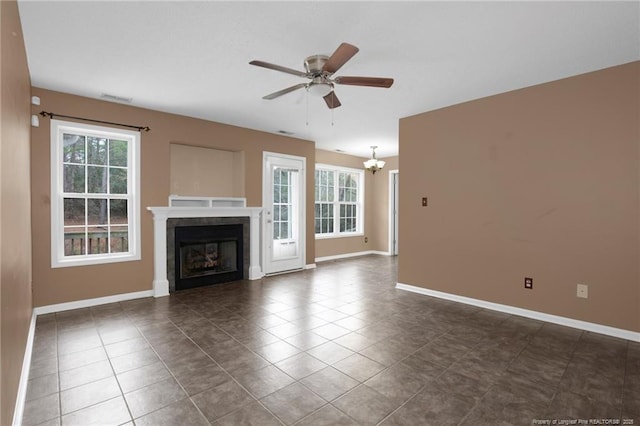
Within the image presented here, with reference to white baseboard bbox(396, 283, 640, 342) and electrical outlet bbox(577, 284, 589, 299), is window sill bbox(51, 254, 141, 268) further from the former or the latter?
electrical outlet bbox(577, 284, 589, 299)

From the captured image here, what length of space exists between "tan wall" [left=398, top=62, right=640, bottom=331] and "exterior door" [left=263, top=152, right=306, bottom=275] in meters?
2.30

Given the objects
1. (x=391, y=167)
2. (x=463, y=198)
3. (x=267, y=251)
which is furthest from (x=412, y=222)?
(x=391, y=167)

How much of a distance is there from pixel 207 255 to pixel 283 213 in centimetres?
161

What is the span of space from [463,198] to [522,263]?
40.3 inches

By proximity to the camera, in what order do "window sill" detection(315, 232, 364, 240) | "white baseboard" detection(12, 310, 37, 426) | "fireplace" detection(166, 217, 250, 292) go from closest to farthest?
"white baseboard" detection(12, 310, 37, 426), "fireplace" detection(166, 217, 250, 292), "window sill" detection(315, 232, 364, 240)

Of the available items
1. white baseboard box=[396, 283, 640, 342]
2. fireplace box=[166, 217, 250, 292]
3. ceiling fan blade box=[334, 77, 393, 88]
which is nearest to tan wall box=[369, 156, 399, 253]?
white baseboard box=[396, 283, 640, 342]

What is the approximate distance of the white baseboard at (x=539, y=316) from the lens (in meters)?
3.06

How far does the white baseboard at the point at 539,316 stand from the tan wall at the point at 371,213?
11.0ft

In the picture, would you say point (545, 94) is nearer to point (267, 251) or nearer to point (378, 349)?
point (378, 349)

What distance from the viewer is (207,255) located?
17.3 feet

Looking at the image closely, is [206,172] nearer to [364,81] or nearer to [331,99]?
[331,99]

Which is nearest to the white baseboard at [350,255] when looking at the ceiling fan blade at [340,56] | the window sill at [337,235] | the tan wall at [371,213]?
the tan wall at [371,213]

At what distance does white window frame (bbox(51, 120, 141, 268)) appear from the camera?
3.79m

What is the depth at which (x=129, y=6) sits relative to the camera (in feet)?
7.30
